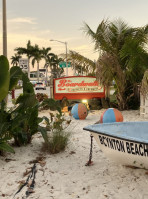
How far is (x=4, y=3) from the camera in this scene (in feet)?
41.5

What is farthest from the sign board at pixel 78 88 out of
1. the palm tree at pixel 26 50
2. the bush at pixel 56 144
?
the palm tree at pixel 26 50

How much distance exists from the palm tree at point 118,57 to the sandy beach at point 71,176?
21.7ft

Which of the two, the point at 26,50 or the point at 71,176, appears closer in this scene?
the point at 71,176

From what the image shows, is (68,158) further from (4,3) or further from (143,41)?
(4,3)

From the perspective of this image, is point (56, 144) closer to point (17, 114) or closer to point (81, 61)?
point (17, 114)

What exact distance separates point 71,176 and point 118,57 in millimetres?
A: 8655

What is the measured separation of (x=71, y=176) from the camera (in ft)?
15.9

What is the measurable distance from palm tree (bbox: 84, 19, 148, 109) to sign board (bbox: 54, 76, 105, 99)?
1652 millimetres

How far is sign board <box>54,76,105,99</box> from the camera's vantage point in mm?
14680

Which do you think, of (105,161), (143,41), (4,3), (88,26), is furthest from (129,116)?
(4,3)

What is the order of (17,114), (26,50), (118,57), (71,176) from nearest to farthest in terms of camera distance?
(71,176)
(17,114)
(118,57)
(26,50)

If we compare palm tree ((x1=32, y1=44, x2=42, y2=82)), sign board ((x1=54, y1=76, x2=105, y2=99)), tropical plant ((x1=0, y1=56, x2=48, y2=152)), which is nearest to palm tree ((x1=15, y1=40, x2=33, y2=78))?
palm tree ((x1=32, y1=44, x2=42, y2=82))

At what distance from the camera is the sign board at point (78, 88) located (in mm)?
14680

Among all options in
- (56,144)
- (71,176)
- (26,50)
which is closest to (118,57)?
(56,144)
